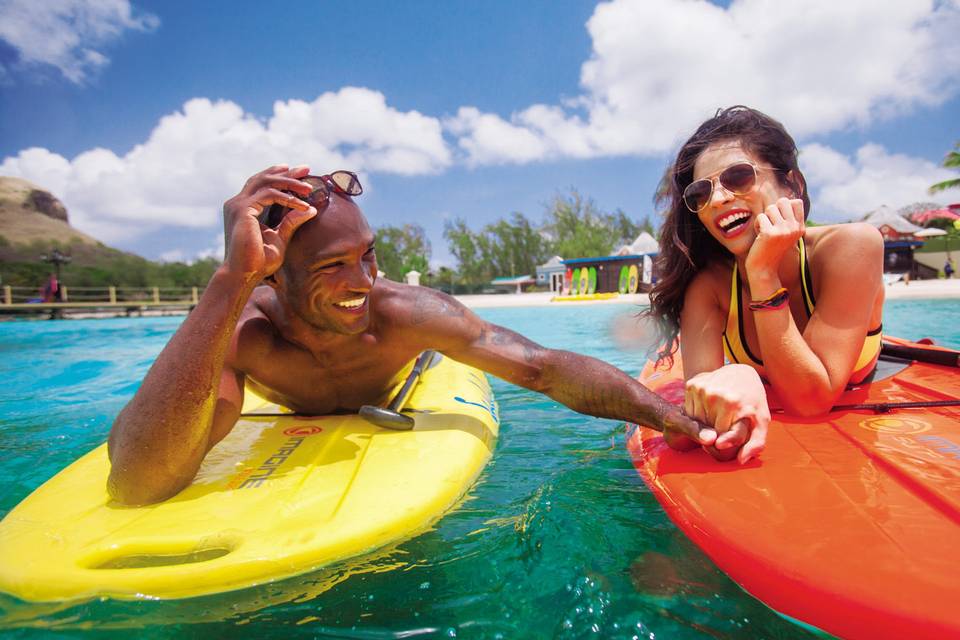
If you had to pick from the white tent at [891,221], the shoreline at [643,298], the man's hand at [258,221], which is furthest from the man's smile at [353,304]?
the white tent at [891,221]

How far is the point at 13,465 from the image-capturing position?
267 cm

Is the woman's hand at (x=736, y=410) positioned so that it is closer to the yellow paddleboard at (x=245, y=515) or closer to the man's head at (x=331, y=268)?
the yellow paddleboard at (x=245, y=515)

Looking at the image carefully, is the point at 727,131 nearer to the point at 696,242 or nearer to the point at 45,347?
the point at 696,242

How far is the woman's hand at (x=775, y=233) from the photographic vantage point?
1.70 meters

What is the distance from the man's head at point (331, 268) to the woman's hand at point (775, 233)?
129cm

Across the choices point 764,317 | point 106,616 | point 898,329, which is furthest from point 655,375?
point 898,329

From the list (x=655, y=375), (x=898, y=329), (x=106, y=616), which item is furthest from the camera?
(x=898, y=329)

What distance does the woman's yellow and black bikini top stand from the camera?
6.36ft

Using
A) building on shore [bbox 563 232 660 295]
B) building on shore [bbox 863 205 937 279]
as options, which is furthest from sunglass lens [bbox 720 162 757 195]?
building on shore [bbox 863 205 937 279]

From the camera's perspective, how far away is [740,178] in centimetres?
187

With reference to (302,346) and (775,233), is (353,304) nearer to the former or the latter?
(302,346)

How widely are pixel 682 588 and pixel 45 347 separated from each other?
1205 cm

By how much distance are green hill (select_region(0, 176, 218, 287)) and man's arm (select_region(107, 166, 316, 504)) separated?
32.0 m

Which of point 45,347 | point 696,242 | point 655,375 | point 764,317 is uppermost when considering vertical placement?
point 696,242
